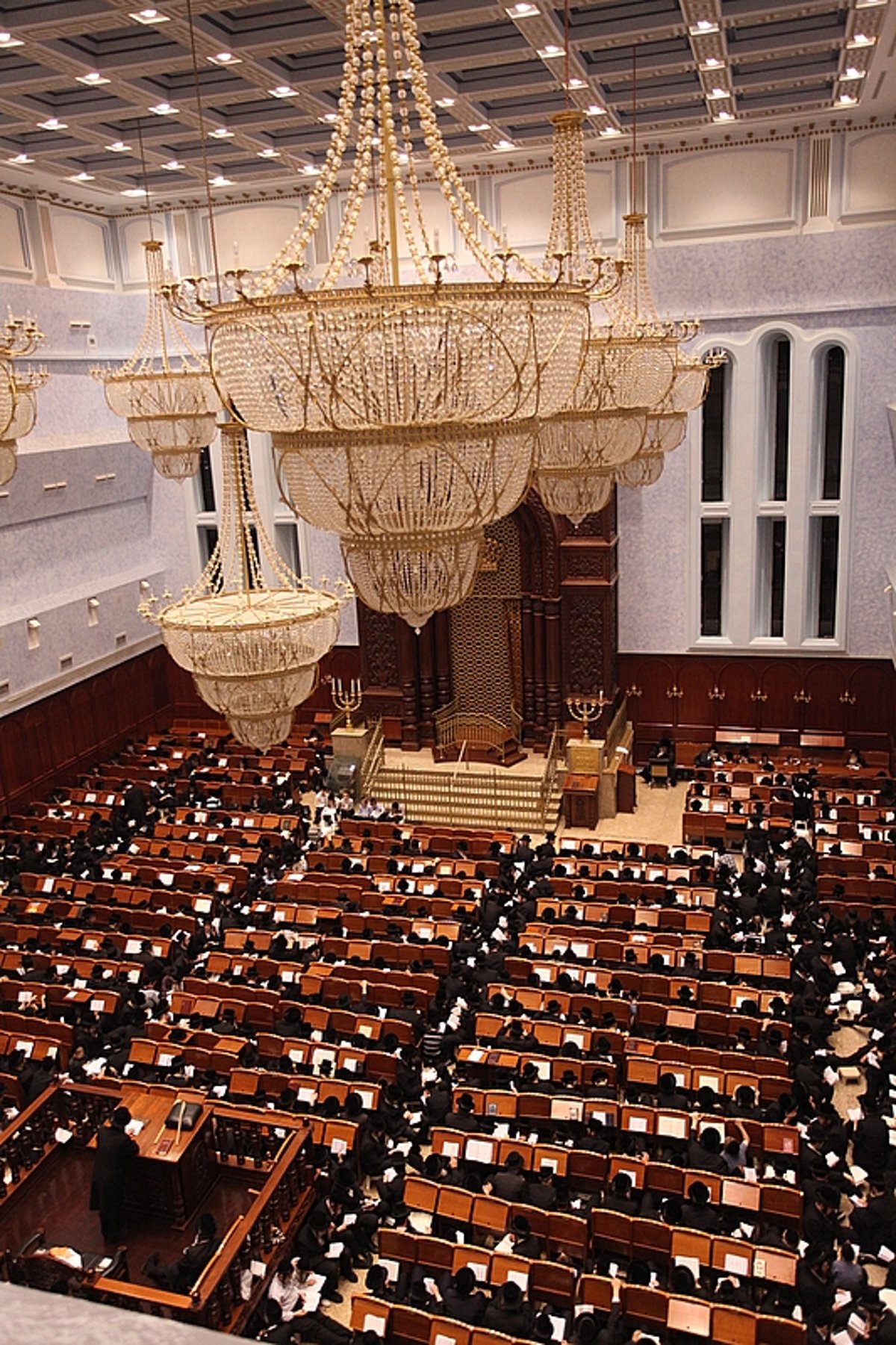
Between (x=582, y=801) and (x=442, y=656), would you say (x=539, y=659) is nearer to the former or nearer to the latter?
(x=442, y=656)

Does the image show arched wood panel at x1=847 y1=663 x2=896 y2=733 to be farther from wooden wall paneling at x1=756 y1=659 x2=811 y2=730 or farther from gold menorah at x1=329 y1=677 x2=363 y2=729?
gold menorah at x1=329 y1=677 x2=363 y2=729

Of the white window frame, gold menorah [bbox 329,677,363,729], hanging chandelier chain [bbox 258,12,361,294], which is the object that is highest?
hanging chandelier chain [bbox 258,12,361,294]

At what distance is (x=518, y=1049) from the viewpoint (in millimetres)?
11383

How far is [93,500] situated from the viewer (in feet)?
73.2

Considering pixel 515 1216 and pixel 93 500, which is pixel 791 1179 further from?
pixel 93 500

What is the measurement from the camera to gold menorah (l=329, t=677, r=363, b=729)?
21.5 m

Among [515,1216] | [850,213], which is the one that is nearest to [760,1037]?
[515,1216]

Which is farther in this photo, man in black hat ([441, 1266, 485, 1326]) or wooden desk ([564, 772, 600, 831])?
wooden desk ([564, 772, 600, 831])

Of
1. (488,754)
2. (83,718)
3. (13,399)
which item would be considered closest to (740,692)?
(488,754)

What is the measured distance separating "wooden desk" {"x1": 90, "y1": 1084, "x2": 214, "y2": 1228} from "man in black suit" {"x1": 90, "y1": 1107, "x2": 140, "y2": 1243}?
159mm

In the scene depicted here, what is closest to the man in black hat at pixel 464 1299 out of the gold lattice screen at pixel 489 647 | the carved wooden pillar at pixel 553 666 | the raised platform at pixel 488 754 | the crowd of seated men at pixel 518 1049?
the crowd of seated men at pixel 518 1049

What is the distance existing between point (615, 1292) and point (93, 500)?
728 inches

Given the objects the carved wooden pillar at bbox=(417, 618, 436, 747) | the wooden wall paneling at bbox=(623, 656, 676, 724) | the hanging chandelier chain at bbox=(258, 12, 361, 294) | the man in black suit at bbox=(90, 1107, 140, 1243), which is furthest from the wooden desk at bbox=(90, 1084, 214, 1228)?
the wooden wall paneling at bbox=(623, 656, 676, 724)

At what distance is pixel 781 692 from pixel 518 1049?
1230 centimetres
